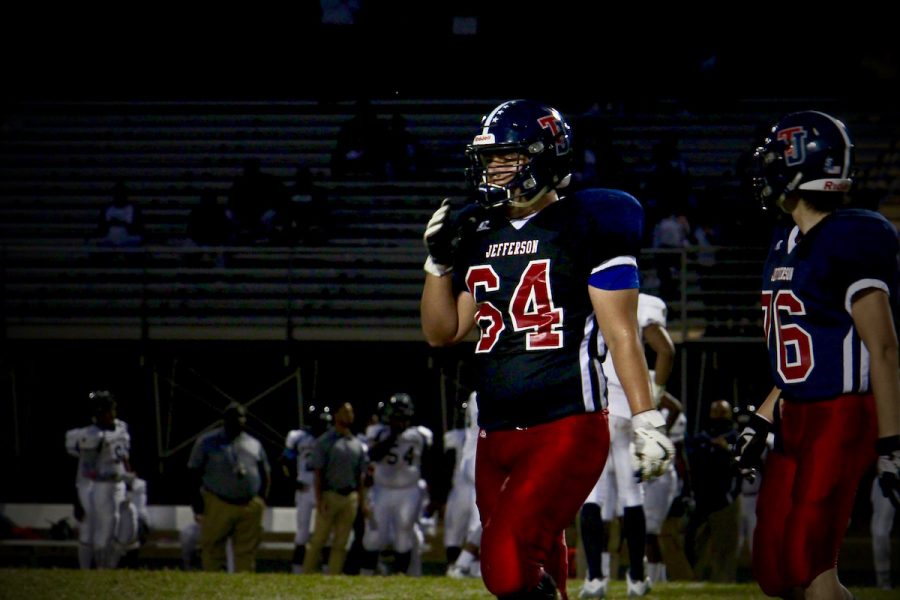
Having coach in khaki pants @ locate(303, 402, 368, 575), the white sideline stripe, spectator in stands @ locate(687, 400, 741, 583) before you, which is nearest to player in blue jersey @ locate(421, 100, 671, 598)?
spectator in stands @ locate(687, 400, 741, 583)

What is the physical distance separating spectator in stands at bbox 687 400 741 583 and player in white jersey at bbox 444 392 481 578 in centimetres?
187

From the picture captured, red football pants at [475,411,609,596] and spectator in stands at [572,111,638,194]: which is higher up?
spectator in stands at [572,111,638,194]

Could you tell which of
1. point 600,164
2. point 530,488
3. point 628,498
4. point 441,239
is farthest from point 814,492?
point 600,164

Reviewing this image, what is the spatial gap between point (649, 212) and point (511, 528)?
484 inches

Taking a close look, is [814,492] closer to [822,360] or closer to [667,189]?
[822,360]

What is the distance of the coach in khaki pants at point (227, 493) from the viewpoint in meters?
11.8

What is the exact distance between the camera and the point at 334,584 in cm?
820

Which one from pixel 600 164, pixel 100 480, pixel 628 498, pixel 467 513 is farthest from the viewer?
pixel 600 164

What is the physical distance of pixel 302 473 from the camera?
44.8ft

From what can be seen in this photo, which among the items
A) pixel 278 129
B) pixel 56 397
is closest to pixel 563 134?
pixel 56 397

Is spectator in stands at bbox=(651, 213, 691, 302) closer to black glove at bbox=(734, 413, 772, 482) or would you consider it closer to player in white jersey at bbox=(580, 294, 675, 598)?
player in white jersey at bbox=(580, 294, 675, 598)

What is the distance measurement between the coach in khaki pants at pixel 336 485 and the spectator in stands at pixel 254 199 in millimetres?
4511

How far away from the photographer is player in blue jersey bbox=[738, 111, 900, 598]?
3.76 meters

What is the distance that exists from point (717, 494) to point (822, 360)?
25.9 feet
